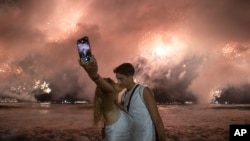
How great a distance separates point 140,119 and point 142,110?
4.8 inches

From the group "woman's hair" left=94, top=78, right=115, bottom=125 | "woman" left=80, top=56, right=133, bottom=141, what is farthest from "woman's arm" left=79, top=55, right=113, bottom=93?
"woman's hair" left=94, top=78, right=115, bottom=125

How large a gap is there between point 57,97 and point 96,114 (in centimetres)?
15342

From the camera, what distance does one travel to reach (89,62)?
4117 mm

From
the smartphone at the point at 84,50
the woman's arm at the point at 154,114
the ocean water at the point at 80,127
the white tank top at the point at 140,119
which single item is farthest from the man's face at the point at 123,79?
the ocean water at the point at 80,127

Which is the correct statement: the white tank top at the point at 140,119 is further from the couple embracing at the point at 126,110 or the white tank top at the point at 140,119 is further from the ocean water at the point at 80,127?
the ocean water at the point at 80,127

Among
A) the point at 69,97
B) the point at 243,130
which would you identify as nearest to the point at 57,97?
the point at 69,97

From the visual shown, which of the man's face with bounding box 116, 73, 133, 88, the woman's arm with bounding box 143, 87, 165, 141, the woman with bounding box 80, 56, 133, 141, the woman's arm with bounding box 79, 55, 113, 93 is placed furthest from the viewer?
the man's face with bounding box 116, 73, 133, 88

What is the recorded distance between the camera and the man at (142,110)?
16.5 ft

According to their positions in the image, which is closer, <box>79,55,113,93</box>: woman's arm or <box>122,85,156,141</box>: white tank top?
<box>79,55,113,93</box>: woman's arm

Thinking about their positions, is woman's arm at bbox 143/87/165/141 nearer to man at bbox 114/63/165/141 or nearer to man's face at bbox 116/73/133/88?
man at bbox 114/63/165/141

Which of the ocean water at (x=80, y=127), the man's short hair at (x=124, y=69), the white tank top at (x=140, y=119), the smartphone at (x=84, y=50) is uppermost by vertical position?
the smartphone at (x=84, y=50)

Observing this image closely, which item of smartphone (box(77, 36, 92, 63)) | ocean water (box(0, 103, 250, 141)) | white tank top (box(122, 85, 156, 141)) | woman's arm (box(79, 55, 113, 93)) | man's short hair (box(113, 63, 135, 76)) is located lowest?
ocean water (box(0, 103, 250, 141))

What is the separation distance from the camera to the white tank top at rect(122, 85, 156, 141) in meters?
5.04

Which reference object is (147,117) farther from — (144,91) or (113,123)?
(113,123)
